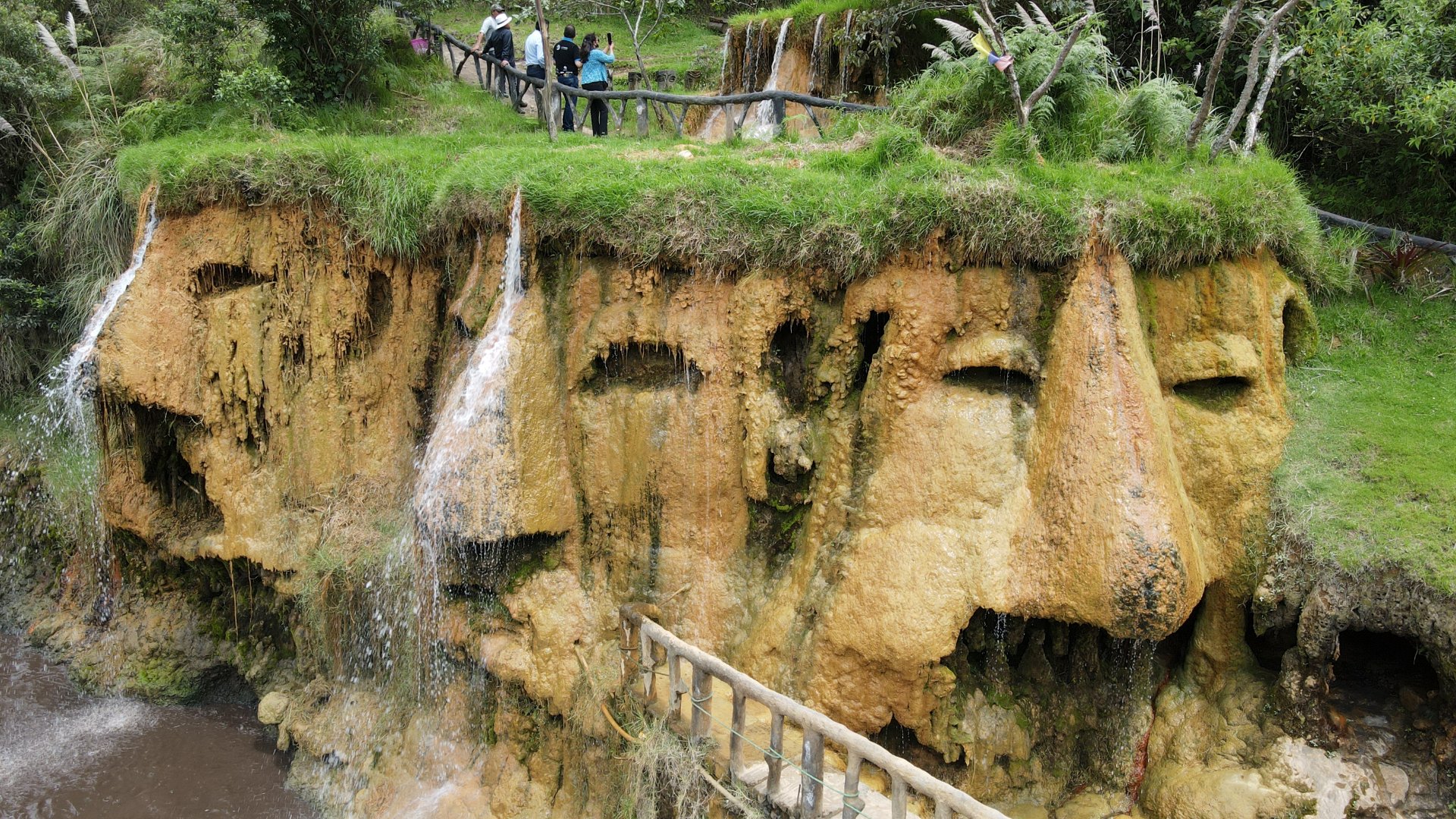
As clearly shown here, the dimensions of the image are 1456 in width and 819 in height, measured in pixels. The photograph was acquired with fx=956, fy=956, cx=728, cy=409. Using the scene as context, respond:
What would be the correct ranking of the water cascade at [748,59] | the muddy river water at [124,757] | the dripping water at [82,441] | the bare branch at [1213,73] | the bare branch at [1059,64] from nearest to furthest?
the bare branch at [1213,73], the bare branch at [1059,64], the muddy river water at [124,757], the dripping water at [82,441], the water cascade at [748,59]

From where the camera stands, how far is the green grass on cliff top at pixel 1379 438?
7.52 m

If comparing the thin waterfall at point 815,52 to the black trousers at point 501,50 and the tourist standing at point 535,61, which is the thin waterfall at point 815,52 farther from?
the black trousers at point 501,50

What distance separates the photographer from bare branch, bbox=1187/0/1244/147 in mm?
8672

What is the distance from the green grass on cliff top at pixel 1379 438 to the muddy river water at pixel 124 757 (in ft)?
32.0

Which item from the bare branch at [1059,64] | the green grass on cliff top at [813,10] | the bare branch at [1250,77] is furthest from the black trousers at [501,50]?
the bare branch at [1250,77]

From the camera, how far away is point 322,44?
14172 mm

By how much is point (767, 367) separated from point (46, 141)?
12271mm

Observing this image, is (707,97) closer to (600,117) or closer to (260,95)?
(600,117)

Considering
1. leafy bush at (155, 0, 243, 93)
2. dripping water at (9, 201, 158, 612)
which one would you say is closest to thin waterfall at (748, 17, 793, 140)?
dripping water at (9, 201, 158, 612)

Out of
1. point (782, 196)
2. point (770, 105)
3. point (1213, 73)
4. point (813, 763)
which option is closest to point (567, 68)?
point (770, 105)

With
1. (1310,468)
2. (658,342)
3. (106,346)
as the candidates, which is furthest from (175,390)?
(1310,468)

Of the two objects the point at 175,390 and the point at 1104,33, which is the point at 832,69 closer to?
the point at 1104,33

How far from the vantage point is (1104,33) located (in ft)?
41.9

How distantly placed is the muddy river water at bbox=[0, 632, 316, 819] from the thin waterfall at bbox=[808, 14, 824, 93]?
1147 cm
